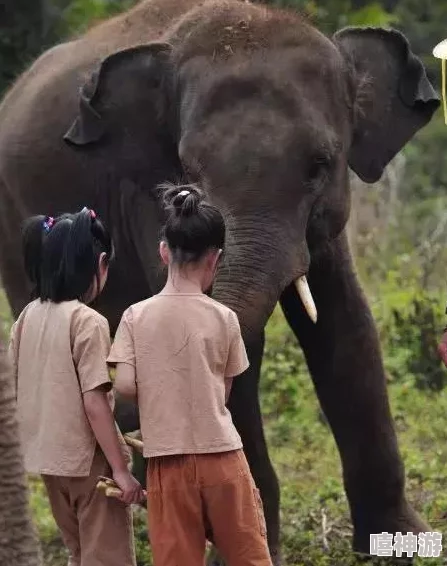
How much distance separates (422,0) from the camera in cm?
1694

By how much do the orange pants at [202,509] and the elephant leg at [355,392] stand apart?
198 cm

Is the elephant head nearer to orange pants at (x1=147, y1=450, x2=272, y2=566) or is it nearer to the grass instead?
orange pants at (x1=147, y1=450, x2=272, y2=566)

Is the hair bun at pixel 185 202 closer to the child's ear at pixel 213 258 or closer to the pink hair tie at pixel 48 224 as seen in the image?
the child's ear at pixel 213 258

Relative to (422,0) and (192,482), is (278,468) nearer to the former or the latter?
(192,482)

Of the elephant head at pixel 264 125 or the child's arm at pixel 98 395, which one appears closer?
the child's arm at pixel 98 395

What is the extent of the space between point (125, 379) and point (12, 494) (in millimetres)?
1353

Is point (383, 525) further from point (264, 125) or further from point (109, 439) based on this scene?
point (109, 439)

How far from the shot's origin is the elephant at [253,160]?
606 cm

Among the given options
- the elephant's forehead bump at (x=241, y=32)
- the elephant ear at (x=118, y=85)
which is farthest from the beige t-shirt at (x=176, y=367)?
the elephant ear at (x=118, y=85)

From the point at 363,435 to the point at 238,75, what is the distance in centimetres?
158

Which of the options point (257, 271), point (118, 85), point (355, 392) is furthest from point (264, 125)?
point (355, 392)

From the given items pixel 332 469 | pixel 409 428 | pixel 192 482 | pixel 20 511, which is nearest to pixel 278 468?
pixel 332 469

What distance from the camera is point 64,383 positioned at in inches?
192

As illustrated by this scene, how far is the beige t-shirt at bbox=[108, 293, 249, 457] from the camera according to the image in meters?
4.77
